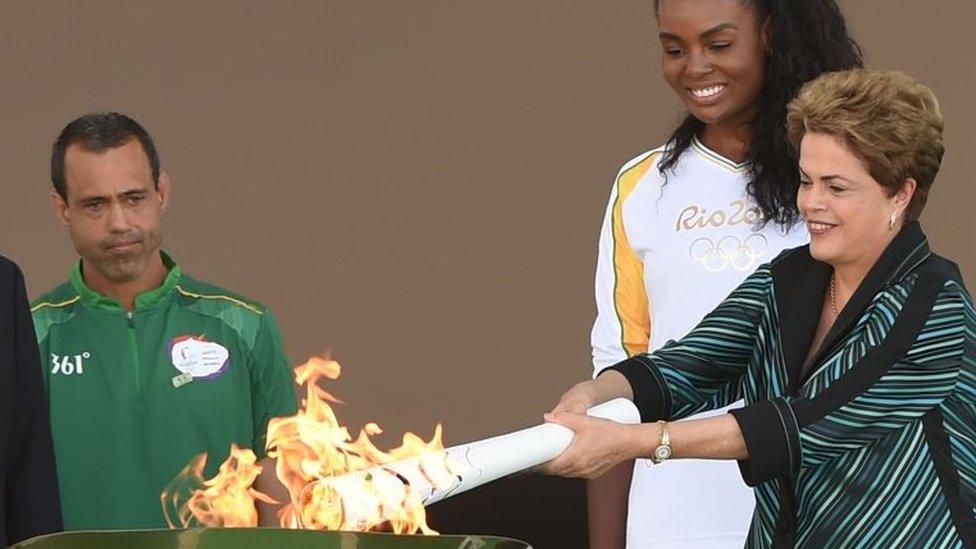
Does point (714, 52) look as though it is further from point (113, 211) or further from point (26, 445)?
point (26, 445)

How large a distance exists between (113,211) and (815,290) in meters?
1.24

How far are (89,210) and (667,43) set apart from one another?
39.6 inches

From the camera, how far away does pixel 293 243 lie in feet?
16.5

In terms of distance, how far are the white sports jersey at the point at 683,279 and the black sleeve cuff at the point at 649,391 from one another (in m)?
0.29

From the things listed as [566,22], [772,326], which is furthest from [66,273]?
[772,326]

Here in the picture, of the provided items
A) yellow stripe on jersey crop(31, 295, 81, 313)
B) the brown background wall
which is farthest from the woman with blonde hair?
the brown background wall

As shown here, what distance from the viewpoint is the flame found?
89.7 inches

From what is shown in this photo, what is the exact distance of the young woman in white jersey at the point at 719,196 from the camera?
308 centimetres

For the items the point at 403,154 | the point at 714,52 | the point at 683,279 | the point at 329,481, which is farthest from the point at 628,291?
the point at 403,154

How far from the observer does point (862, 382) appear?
8.61 ft

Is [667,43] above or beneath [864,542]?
above

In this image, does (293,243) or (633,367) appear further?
(293,243)

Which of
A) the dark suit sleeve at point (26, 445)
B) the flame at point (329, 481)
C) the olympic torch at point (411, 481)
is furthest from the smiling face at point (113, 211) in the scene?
the olympic torch at point (411, 481)

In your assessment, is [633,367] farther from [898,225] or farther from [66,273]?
[66,273]
